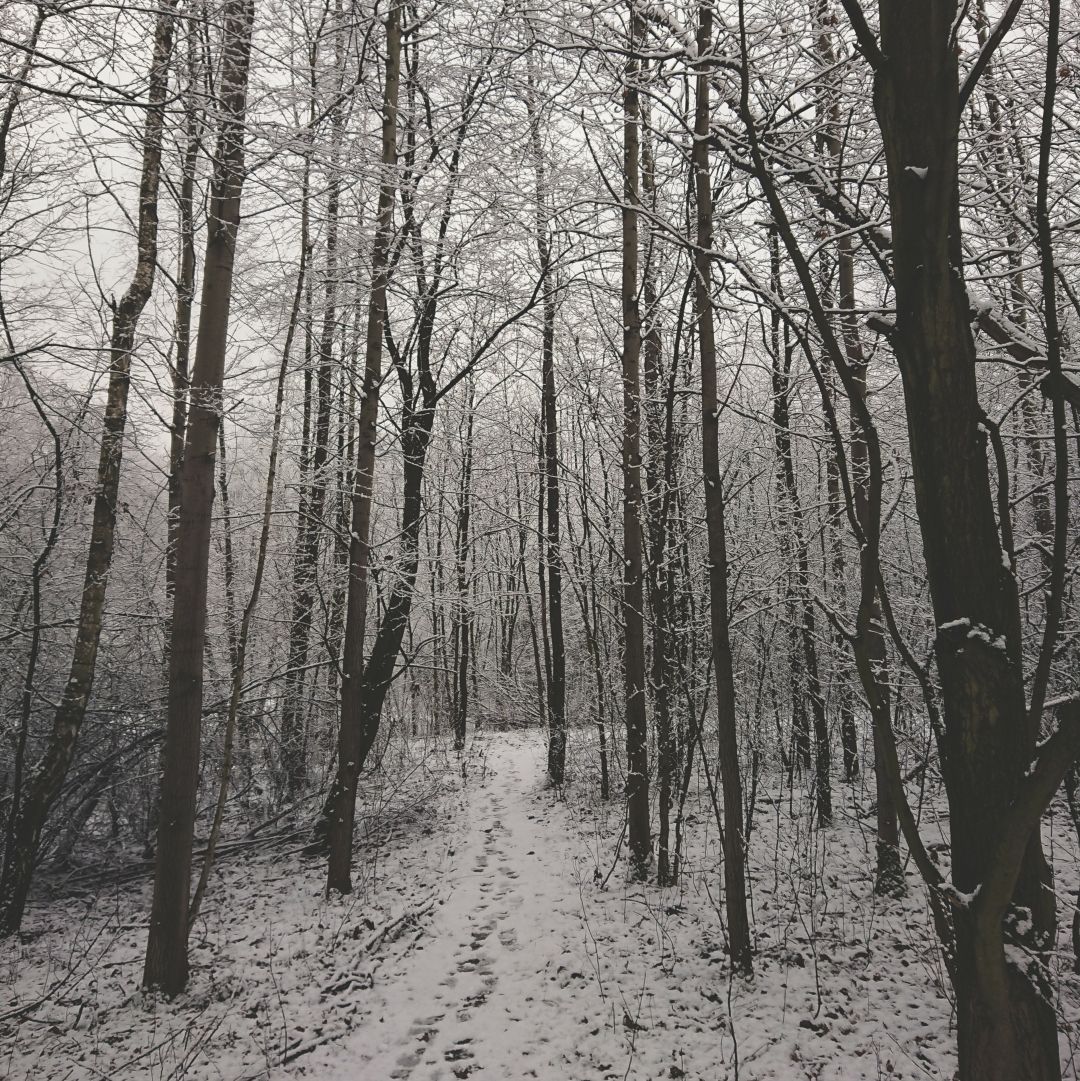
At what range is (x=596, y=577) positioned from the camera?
10641 mm

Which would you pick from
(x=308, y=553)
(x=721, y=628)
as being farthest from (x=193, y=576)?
(x=308, y=553)

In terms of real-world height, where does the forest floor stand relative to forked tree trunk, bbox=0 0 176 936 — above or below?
below

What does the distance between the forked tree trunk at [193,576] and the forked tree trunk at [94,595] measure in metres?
0.52

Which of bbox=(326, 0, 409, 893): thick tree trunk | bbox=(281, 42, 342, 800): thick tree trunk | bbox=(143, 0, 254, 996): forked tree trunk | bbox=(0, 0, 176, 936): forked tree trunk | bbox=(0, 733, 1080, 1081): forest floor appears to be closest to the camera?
bbox=(0, 733, 1080, 1081): forest floor

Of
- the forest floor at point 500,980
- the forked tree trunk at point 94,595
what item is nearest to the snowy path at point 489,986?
the forest floor at point 500,980

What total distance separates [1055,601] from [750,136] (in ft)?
2.87

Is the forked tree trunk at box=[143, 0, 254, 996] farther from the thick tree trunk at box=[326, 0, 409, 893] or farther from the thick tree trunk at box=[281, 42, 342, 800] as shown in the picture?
the thick tree trunk at box=[326, 0, 409, 893]

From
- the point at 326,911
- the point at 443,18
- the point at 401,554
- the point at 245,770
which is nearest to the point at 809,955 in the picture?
the point at 326,911

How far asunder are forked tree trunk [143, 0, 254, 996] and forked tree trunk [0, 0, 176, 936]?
0.52 meters

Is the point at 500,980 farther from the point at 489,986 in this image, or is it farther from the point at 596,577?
the point at 596,577

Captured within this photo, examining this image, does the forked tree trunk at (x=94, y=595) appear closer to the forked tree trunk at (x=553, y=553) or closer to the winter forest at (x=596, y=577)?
the winter forest at (x=596, y=577)

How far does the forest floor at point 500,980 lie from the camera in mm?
3701

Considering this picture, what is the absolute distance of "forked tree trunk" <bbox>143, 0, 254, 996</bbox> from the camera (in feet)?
14.6

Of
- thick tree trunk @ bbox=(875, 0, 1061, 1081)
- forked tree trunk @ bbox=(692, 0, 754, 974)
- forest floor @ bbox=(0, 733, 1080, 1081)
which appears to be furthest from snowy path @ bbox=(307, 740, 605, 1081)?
thick tree trunk @ bbox=(875, 0, 1061, 1081)
